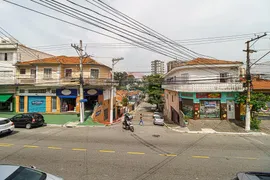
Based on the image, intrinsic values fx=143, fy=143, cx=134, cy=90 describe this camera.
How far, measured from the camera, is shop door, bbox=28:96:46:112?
20.9 m

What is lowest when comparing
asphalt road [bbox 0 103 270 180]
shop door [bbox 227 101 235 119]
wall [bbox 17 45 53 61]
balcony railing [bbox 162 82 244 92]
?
asphalt road [bbox 0 103 270 180]

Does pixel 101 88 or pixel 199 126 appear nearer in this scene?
pixel 199 126

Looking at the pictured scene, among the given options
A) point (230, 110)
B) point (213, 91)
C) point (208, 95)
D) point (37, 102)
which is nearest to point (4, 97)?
point (37, 102)

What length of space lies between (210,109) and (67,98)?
1939 centimetres

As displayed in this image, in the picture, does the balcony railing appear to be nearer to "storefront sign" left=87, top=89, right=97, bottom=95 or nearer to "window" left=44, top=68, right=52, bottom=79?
"storefront sign" left=87, top=89, right=97, bottom=95

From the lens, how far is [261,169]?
625 cm

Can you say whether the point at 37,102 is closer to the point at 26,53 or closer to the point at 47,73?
the point at 47,73

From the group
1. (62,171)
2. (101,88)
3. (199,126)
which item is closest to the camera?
(62,171)

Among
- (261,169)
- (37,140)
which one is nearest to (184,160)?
(261,169)

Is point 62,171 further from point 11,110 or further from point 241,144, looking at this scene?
point 11,110

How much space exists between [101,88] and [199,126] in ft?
44.1

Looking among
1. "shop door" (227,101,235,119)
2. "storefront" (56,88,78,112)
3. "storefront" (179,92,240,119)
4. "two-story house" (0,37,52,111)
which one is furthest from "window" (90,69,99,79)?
"shop door" (227,101,235,119)

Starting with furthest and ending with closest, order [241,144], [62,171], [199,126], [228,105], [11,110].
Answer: [11,110]
[228,105]
[199,126]
[241,144]
[62,171]

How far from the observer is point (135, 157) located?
727cm
